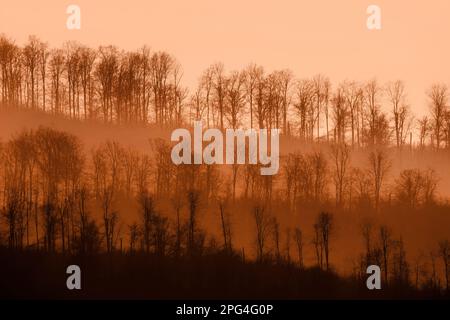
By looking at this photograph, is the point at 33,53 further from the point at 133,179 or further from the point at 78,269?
the point at 78,269

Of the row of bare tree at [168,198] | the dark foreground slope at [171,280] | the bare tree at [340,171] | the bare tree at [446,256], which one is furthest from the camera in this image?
the bare tree at [340,171]

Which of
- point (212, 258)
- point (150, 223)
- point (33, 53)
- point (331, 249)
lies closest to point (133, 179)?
point (150, 223)

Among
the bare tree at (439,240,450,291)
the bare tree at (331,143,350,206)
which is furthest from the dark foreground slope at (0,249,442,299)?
the bare tree at (331,143,350,206)

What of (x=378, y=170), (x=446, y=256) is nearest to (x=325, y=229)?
(x=446, y=256)

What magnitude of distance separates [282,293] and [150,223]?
49.8 feet

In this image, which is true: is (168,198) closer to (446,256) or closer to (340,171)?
(340,171)

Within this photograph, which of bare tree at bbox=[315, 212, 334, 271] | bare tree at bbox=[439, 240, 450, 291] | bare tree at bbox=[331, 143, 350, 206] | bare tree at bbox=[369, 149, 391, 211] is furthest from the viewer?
bare tree at bbox=[331, 143, 350, 206]

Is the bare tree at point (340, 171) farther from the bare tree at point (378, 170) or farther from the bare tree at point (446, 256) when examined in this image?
the bare tree at point (446, 256)

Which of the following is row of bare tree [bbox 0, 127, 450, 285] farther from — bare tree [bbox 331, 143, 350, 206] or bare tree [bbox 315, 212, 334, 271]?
bare tree [bbox 331, 143, 350, 206]

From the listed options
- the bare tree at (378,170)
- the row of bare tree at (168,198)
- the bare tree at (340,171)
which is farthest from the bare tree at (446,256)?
the bare tree at (340,171)

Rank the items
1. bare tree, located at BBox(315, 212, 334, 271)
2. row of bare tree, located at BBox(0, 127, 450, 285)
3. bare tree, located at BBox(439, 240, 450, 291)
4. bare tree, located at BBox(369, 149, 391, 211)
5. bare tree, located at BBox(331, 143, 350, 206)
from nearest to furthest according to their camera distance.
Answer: bare tree, located at BBox(439, 240, 450, 291) < row of bare tree, located at BBox(0, 127, 450, 285) < bare tree, located at BBox(315, 212, 334, 271) < bare tree, located at BBox(369, 149, 391, 211) < bare tree, located at BBox(331, 143, 350, 206)

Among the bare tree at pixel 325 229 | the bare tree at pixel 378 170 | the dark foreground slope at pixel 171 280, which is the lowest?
the dark foreground slope at pixel 171 280

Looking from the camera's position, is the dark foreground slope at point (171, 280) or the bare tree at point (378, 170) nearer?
the dark foreground slope at point (171, 280)
